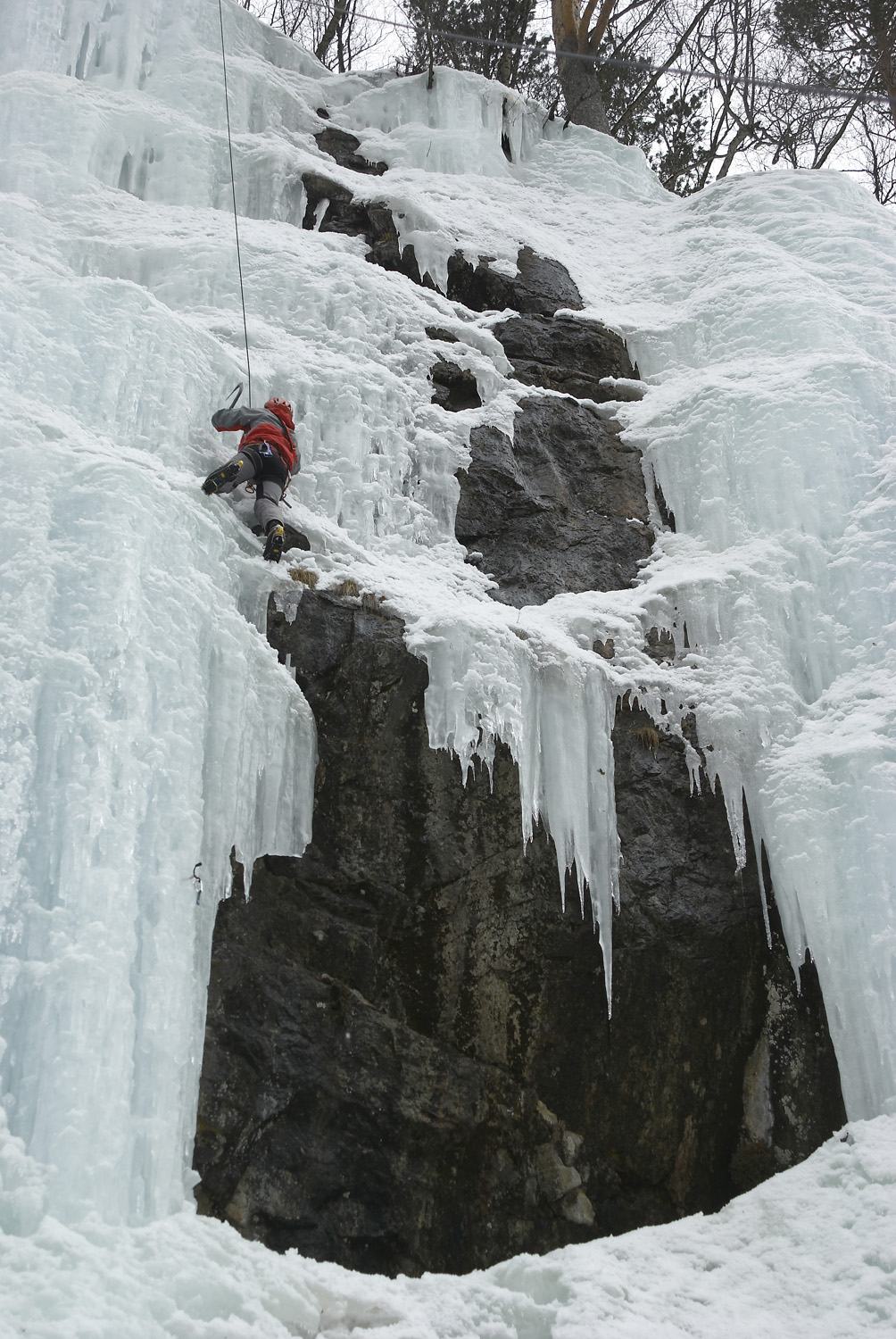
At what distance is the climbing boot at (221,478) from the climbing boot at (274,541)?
1.01 ft

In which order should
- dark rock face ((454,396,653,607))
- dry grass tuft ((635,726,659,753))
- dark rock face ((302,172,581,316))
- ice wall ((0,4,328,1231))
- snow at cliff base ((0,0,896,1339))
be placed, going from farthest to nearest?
dark rock face ((302,172,581,316))
dark rock face ((454,396,653,607))
dry grass tuft ((635,726,659,753))
snow at cliff base ((0,0,896,1339))
ice wall ((0,4,328,1231))

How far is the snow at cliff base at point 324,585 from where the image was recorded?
3840 millimetres

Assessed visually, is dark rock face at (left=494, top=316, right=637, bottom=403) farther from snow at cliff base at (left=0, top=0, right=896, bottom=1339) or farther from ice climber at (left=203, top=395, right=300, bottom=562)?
ice climber at (left=203, top=395, right=300, bottom=562)

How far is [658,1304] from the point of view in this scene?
13.4 ft

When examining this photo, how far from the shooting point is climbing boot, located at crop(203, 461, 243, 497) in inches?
216

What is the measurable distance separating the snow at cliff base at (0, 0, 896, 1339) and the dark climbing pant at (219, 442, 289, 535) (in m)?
0.15

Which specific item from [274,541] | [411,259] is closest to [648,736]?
[274,541]

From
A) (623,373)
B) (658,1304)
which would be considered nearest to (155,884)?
(658,1304)

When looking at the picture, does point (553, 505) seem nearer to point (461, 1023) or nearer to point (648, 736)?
point (648, 736)

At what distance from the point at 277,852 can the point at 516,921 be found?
1239 mm

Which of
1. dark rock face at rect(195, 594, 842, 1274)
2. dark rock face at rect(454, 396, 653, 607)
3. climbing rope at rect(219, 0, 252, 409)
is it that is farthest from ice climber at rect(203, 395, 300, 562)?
dark rock face at rect(454, 396, 653, 607)

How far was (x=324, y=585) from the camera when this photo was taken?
5820 mm

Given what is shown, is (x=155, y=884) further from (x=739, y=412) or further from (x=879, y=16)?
(x=879, y=16)

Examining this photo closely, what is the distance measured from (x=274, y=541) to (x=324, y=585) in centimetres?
41
